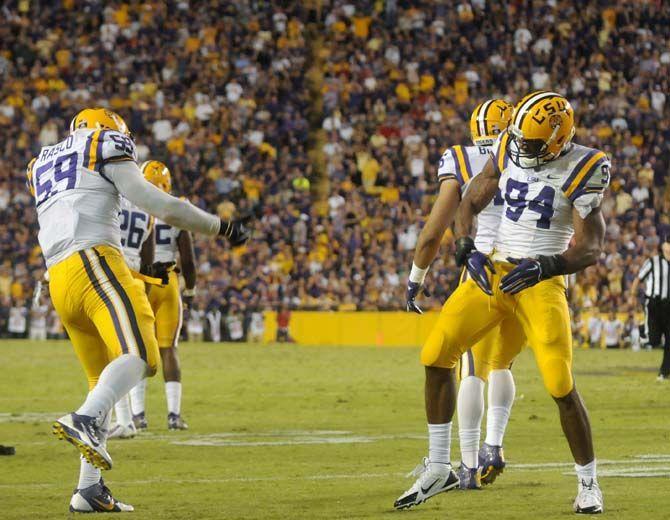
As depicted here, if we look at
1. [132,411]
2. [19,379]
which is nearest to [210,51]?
[19,379]

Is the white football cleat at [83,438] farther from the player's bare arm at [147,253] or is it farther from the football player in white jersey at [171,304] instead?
the football player in white jersey at [171,304]

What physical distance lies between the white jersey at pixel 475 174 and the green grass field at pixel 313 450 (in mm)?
1269

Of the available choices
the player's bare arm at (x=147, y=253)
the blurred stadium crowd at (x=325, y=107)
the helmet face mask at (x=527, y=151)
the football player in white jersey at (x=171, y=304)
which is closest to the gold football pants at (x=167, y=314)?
the football player in white jersey at (x=171, y=304)

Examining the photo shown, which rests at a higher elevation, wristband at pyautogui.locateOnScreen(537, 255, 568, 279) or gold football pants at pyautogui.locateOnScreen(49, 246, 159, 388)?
wristband at pyautogui.locateOnScreen(537, 255, 568, 279)

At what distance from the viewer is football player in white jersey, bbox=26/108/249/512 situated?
5961 mm

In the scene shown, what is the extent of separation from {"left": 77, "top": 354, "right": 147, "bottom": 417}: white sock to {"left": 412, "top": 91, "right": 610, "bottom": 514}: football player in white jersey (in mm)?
1365

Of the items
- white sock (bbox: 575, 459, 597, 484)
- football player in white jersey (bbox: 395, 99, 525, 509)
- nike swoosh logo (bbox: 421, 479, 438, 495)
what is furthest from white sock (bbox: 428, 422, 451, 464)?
white sock (bbox: 575, 459, 597, 484)

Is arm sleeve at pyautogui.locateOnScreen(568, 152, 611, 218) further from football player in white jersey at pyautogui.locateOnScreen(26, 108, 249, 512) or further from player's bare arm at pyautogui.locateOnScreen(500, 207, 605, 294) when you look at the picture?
football player in white jersey at pyautogui.locateOnScreen(26, 108, 249, 512)

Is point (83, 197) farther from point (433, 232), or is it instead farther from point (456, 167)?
point (456, 167)

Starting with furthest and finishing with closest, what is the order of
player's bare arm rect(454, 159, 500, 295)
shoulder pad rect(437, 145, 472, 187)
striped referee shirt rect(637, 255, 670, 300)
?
striped referee shirt rect(637, 255, 670, 300), shoulder pad rect(437, 145, 472, 187), player's bare arm rect(454, 159, 500, 295)

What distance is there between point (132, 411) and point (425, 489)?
461 cm

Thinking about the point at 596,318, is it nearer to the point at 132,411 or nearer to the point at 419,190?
the point at 419,190

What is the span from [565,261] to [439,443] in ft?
3.39

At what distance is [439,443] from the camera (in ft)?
21.3
